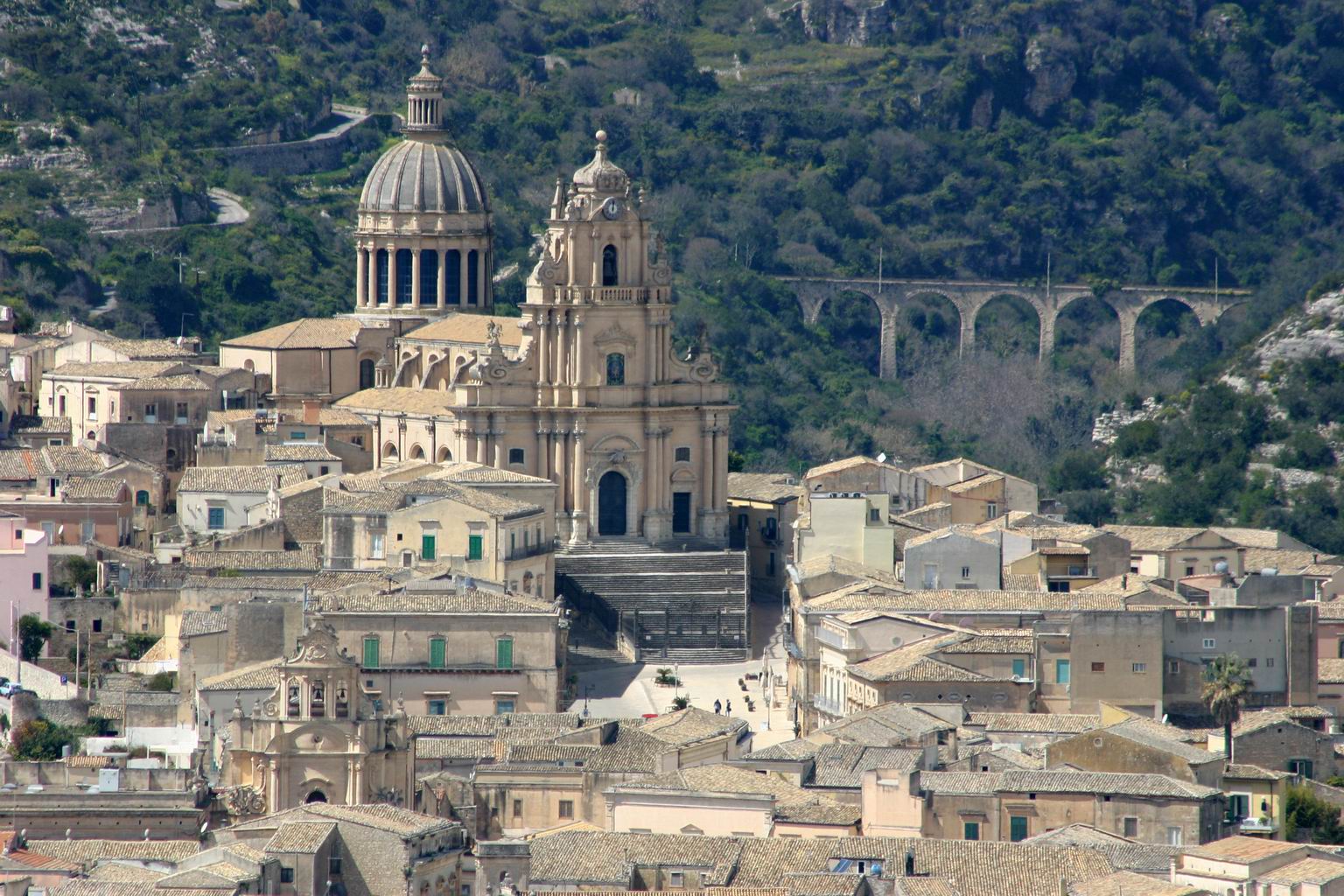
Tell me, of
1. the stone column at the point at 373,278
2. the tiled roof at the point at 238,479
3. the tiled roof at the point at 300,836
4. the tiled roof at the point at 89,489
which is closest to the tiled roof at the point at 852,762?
the tiled roof at the point at 300,836

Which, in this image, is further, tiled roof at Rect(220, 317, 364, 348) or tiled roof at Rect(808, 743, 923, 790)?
tiled roof at Rect(220, 317, 364, 348)

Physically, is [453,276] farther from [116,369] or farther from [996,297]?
[996,297]

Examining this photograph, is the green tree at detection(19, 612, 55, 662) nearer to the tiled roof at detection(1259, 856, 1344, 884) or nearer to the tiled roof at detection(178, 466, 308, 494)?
the tiled roof at detection(178, 466, 308, 494)

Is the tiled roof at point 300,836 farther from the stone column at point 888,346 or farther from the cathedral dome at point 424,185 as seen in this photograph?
the stone column at point 888,346

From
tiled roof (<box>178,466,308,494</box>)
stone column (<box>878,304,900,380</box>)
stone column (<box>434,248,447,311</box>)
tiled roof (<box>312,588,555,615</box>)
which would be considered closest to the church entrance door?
tiled roof (<box>178,466,308,494</box>)

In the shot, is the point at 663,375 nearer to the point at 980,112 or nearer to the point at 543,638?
the point at 543,638

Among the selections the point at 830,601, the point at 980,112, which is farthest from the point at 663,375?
the point at 980,112
